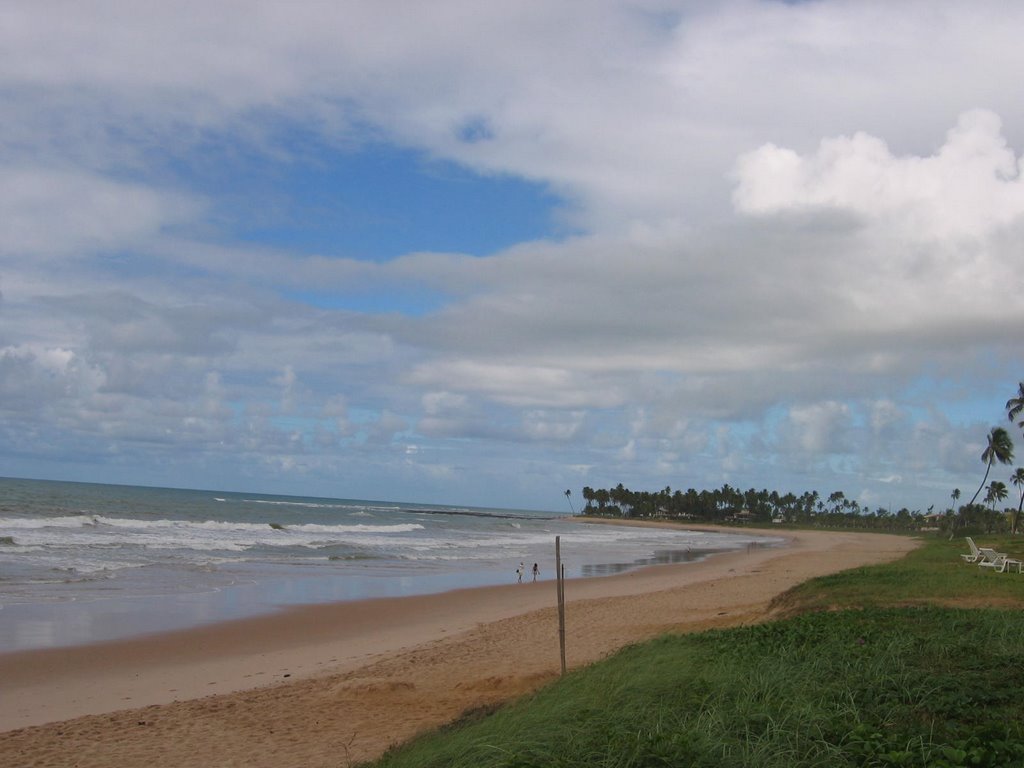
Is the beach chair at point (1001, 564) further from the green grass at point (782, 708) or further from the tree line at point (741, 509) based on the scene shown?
the tree line at point (741, 509)

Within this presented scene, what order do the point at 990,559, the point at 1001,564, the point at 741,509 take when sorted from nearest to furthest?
1. the point at 1001,564
2. the point at 990,559
3. the point at 741,509

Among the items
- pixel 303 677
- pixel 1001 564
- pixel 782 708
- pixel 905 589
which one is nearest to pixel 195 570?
pixel 303 677

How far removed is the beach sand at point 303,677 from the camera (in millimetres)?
8516

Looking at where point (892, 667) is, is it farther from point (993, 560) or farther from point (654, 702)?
point (993, 560)

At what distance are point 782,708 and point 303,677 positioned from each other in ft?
27.5

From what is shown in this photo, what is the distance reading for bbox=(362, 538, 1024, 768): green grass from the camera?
15.6 ft

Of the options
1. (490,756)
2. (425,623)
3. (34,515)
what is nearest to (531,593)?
(425,623)

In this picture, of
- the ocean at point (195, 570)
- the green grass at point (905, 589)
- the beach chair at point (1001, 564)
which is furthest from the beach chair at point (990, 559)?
the ocean at point (195, 570)

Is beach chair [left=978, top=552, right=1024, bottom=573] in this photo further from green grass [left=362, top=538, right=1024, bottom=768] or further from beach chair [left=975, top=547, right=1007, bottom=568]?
green grass [left=362, top=538, right=1024, bottom=768]

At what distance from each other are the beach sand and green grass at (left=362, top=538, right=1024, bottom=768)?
2228 millimetres

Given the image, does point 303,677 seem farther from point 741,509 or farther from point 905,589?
point 741,509

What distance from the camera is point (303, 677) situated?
12.2m

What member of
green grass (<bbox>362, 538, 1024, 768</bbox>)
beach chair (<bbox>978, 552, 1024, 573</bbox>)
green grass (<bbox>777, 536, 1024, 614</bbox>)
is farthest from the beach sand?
beach chair (<bbox>978, 552, 1024, 573</bbox>)

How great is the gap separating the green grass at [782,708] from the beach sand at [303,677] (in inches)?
87.7
